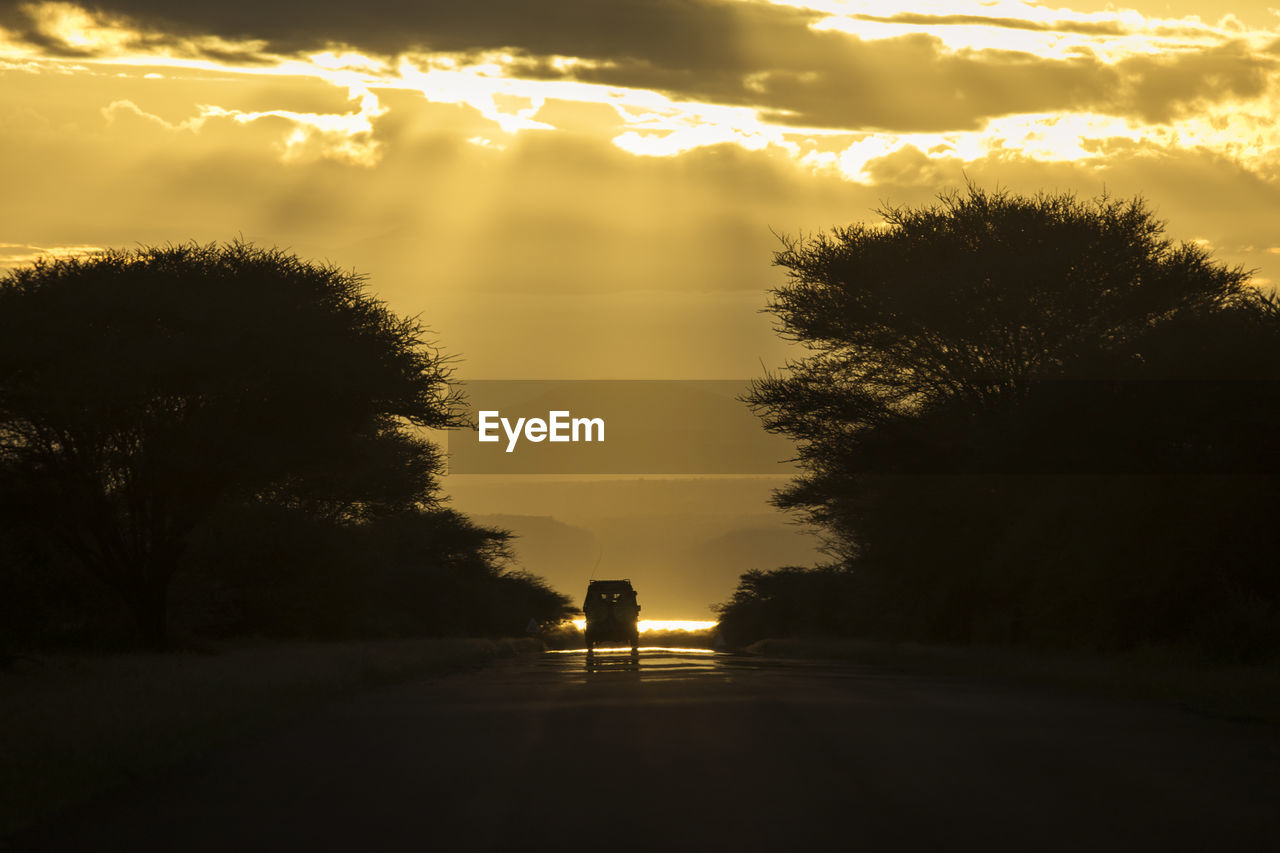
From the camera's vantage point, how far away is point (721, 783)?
12328 mm

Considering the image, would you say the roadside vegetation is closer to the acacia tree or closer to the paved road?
the acacia tree

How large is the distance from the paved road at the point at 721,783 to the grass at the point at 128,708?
1.67 ft

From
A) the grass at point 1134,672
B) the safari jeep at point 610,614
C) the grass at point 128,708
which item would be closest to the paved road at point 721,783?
the grass at point 128,708

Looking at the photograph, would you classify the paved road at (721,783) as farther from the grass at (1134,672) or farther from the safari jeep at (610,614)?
the safari jeep at (610,614)

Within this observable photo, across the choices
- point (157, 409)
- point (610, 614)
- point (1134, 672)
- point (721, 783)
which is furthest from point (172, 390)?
point (721, 783)

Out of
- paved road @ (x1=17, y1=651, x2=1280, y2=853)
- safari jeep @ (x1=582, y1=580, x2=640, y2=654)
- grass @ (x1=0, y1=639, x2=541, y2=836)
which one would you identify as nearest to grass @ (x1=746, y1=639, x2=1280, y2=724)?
paved road @ (x1=17, y1=651, x2=1280, y2=853)

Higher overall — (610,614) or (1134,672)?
(610,614)

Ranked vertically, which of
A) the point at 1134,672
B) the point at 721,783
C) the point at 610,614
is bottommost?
the point at 721,783

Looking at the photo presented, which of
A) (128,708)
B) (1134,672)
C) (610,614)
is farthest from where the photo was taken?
(610,614)

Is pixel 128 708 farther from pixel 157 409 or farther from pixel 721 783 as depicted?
pixel 157 409

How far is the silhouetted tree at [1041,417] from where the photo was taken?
30297mm

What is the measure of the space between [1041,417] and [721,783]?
2467cm

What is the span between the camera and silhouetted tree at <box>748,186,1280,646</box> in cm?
3030

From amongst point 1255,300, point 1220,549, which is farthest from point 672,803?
point 1255,300
